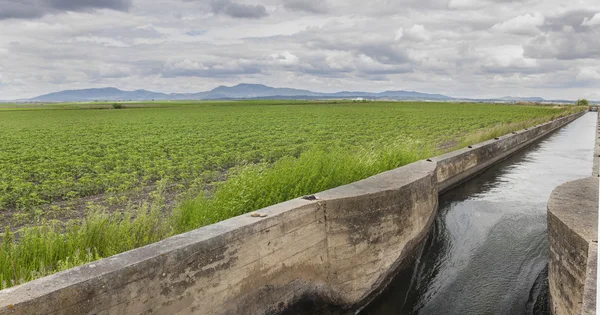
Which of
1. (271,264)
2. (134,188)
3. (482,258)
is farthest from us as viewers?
(134,188)

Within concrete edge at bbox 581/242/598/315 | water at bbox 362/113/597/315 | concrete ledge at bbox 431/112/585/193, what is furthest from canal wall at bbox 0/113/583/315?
concrete ledge at bbox 431/112/585/193

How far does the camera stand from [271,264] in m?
5.15

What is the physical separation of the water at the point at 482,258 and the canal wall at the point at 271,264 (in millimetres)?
451

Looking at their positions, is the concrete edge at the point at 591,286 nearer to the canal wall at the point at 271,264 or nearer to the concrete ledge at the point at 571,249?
the concrete ledge at the point at 571,249

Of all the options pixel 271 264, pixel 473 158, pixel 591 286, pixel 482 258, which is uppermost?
pixel 591 286

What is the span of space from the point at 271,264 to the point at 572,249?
11.6ft

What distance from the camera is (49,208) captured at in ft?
31.3

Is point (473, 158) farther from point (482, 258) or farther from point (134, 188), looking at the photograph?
point (134, 188)

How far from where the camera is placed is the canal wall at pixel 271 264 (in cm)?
359

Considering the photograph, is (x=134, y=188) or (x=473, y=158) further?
(x=473, y=158)

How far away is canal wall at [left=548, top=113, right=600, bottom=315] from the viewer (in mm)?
4652

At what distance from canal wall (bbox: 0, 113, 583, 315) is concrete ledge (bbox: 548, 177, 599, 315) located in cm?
232

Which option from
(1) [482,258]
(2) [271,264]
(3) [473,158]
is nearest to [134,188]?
(2) [271,264]

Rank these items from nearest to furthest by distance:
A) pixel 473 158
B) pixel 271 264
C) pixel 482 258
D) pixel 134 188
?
pixel 271 264, pixel 482 258, pixel 134 188, pixel 473 158
